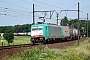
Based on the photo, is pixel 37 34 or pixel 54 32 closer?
pixel 37 34

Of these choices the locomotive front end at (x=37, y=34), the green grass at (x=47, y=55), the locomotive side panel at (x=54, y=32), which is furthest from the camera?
the locomotive side panel at (x=54, y=32)

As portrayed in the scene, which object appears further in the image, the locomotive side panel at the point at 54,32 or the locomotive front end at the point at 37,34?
the locomotive side panel at the point at 54,32

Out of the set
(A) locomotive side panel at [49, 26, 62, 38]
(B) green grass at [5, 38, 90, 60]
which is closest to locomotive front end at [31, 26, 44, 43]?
(A) locomotive side panel at [49, 26, 62, 38]

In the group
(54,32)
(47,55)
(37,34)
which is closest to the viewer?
(47,55)

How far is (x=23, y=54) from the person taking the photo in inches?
709

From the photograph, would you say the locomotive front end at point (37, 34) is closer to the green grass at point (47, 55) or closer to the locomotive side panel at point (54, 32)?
the locomotive side panel at point (54, 32)

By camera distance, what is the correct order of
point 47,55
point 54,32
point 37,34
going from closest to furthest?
point 47,55, point 37,34, point 54,32

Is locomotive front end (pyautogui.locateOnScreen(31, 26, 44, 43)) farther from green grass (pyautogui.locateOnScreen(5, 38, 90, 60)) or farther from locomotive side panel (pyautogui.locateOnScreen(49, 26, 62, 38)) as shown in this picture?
green grass (pyautogui.locateOnScreen(5, 38, 90, 60))

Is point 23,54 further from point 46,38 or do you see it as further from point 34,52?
point 46,38

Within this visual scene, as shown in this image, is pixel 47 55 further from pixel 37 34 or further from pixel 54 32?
pixel 54 32

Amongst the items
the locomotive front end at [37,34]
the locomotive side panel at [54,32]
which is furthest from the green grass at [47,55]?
the locomotive side panel at [54,32]

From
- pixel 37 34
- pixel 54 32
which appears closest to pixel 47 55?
pixel 37 34

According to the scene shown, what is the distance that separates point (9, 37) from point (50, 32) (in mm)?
7467

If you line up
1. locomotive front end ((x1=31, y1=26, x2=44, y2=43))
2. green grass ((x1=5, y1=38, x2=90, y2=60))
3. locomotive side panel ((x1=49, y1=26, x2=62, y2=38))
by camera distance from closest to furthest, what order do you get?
green grass ((x1=5, y1=38, x2=90, y2=60)), locomotive front end ((x1=31, y1=26, x2=44, y2=43)), locomotive side panel ((x1=49, y1=26, x2=62, y2=38))
